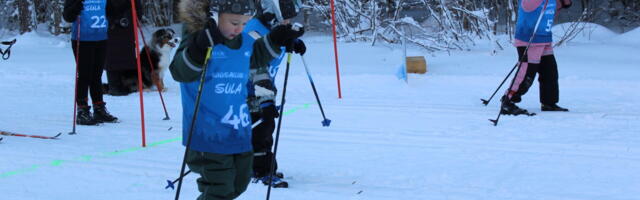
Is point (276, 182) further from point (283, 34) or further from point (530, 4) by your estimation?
point (530, 4)

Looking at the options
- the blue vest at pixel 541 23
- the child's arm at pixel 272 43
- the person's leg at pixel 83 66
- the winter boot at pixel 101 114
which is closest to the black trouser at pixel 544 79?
the blue vest at pixel 541 23

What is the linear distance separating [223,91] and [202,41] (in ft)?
0.97

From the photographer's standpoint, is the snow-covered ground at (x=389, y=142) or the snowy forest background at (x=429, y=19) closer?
the snow-covered ground at (x=389, y=142)

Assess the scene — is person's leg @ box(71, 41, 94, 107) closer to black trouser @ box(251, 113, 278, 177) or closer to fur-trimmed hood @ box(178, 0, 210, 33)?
black trouser @ box(251, 113, 278, 177)

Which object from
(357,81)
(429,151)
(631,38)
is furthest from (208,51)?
(631,38)

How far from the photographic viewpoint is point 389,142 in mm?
5480

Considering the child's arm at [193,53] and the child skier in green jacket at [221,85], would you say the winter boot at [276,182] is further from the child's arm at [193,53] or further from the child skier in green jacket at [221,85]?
the child's arm at [193,53]

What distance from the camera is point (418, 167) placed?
184 inches

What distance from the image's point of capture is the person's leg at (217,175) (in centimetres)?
300

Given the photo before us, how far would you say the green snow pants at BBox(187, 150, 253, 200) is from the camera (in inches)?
118

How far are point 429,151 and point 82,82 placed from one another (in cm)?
317

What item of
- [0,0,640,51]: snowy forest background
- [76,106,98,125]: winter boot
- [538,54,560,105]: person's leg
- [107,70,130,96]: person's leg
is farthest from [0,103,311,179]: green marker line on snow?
[0,0,640,51]: snowy forest background

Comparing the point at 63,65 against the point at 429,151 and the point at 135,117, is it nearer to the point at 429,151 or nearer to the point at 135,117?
the point at 135,117

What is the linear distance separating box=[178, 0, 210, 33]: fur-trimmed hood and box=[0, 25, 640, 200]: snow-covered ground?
147 centimetres
